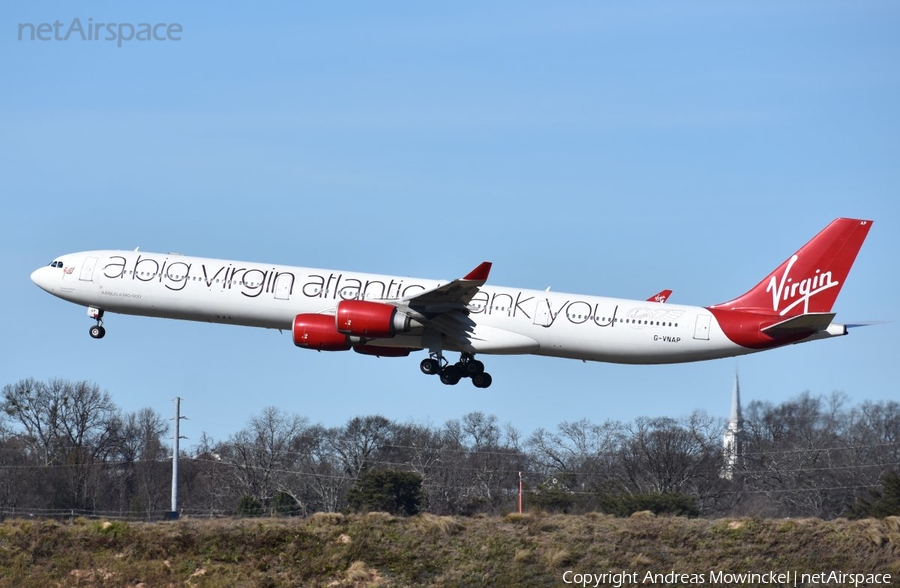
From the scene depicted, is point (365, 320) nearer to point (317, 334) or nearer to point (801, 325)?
point (317, 334)

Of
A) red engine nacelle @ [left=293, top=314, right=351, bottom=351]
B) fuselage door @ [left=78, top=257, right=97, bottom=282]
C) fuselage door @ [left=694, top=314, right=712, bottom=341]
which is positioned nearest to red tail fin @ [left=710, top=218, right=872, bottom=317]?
fuselage door @ [left=694, top=314, right=712, bottom=341]

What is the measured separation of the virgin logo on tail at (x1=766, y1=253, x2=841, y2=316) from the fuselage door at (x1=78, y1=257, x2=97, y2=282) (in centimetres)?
2827

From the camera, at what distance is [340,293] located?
52688mm

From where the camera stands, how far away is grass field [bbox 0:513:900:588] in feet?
115

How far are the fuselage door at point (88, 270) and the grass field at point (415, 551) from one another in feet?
61.0

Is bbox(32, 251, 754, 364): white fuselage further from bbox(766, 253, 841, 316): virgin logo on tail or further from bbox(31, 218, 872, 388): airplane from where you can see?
bbox(766, 253, 841, 316): virgin logo on tail

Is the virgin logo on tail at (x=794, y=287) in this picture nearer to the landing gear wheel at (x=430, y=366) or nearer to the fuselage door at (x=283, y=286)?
the landing gear wheel at (x=430, y=366)

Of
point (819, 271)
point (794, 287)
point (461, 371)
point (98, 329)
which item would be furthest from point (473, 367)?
point (98, 329)

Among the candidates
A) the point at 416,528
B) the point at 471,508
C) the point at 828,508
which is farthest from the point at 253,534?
the point at 828,508

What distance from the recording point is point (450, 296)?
50.7 metres

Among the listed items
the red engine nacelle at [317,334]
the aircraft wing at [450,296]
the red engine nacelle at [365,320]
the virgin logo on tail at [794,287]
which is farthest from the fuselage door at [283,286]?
the virgin logo on tail at [794,287]

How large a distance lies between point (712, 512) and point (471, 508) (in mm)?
13083

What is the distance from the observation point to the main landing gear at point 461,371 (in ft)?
175

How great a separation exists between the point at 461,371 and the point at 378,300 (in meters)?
4.67
